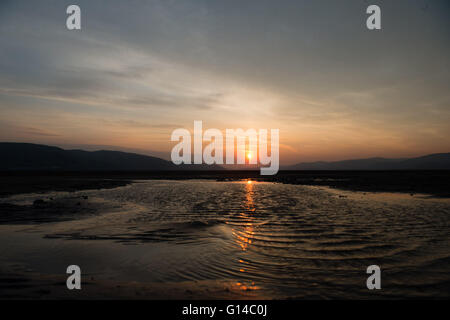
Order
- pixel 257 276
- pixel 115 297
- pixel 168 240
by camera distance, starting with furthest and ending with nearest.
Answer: pixel 168 240, pixel 257 276, pixel 115 297

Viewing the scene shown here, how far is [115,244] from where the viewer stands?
37.4ft

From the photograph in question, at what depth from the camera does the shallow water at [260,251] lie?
7609mm

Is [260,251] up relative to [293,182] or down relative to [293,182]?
up

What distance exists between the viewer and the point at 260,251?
10.5 metres

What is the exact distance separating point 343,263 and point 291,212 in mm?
10491

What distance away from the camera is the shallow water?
7.61 m

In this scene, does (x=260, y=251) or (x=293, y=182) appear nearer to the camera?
(x=260, y=251)

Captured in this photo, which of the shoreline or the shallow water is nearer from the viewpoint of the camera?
the shallow water

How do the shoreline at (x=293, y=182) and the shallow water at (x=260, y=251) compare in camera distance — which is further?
the shoreline at (x=293, y=182)
